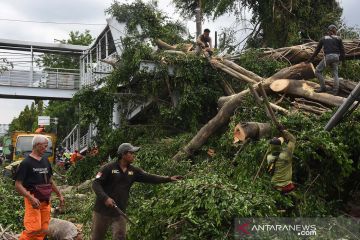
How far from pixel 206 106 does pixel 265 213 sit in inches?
267

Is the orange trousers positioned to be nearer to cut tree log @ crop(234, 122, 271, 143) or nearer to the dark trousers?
the dark trousers

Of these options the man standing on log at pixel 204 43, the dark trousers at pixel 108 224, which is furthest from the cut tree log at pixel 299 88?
the dark trousers at pixel 108 224

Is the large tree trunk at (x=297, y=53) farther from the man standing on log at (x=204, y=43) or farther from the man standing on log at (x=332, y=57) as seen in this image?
the man standing on log at (x=332, y=57)

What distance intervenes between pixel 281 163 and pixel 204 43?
6.18 metres

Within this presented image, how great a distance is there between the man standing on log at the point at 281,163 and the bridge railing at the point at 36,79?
1677cm

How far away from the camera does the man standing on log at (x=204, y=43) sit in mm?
11852

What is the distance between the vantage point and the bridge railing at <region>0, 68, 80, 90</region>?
68.6 ft

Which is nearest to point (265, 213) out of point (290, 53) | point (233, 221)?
point (233, 221)

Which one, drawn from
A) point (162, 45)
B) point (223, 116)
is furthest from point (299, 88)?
point (162, 45)

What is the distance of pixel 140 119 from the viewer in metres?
14.6

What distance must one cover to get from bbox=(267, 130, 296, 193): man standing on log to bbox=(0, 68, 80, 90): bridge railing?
16.8 meters

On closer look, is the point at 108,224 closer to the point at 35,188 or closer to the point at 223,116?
the point at 35,188

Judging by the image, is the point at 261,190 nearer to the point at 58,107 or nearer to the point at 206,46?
the point at 206,46

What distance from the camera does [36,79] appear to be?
21.5 meters
